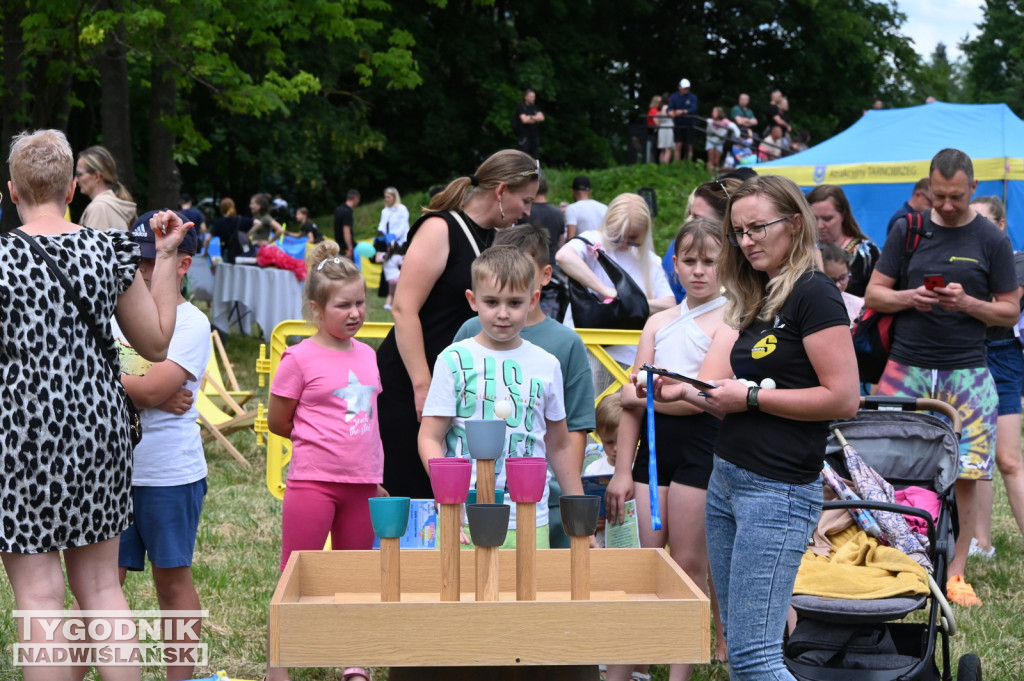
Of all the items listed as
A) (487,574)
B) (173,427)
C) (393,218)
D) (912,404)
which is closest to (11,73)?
(393,218)

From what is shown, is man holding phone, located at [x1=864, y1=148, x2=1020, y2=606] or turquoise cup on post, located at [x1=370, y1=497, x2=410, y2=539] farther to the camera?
man holding phone, located at [x1=864, y1=148, x2=1020, y2=606]

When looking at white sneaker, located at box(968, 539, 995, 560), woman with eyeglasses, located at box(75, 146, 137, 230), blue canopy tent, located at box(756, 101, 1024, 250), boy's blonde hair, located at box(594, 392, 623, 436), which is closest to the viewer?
boy's blonde hair, located at box(594, 392, 623, 436)

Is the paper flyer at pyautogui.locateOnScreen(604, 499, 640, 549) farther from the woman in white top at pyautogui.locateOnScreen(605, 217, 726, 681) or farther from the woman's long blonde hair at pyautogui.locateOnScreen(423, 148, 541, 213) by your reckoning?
the woman's long blonde hair at pyautogui.locateOnScreen(423, 148, 541, 213)

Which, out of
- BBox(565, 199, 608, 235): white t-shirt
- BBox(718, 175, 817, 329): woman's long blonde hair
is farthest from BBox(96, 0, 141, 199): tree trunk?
BBox(718, 175, 817, 329): woman's long blonde hair

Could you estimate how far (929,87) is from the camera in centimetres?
3797

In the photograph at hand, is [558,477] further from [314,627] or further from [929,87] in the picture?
[929,87]

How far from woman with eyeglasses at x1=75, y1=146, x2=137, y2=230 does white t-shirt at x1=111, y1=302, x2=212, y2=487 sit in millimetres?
3064

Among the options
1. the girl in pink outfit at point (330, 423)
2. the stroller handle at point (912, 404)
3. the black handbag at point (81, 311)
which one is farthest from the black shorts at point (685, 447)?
the black handbag at point (81, 311)

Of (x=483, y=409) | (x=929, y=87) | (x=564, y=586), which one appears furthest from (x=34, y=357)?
(x=929, y=87)

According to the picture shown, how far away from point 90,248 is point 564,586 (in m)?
1.63

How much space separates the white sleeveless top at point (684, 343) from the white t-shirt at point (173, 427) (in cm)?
164

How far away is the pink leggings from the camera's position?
406 cm

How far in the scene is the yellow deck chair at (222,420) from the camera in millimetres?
8125

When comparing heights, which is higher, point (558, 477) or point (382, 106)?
point (382, 106)
